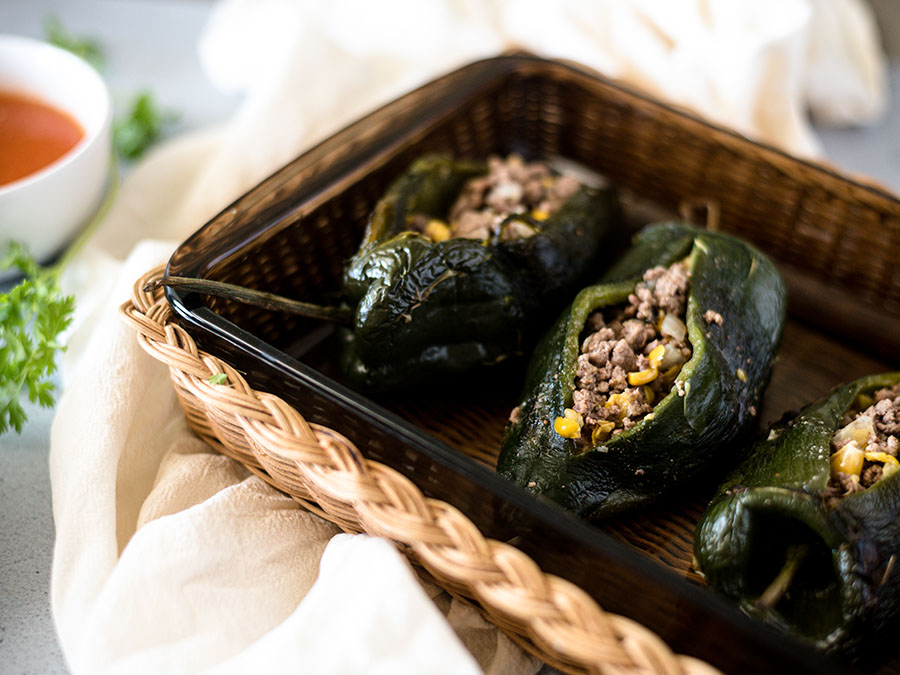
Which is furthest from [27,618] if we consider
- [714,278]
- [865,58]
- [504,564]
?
[865,58]

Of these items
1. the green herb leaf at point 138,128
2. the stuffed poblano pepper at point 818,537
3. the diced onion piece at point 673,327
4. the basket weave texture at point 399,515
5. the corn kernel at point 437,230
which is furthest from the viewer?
the green herb leaf at point 138,128

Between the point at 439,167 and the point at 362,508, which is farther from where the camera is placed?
the point at 439,167

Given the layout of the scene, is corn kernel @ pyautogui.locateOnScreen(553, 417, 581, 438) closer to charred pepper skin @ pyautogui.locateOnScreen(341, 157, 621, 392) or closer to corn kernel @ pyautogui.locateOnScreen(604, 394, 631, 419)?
corn kernel @ pyautogui.locateOnScreen(604, 394, 631, 419)

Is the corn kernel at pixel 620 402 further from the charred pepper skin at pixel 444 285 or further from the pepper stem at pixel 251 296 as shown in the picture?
the pepper stem at pixel 251 296

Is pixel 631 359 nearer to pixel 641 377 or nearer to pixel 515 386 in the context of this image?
pixel 641 377

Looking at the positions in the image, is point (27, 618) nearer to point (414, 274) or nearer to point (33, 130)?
point (414, 274)

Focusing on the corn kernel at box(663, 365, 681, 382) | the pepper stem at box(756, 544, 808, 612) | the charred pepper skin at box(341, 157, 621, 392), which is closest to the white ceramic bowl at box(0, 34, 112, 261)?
the charred pepper skin at box(341, 157, 621, 392)

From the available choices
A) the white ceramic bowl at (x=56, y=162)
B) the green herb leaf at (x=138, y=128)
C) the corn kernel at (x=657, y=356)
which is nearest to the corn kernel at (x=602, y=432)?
the corn kernel at (x=657, y=356)
